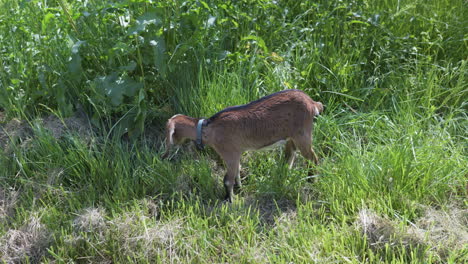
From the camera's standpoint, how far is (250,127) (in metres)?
3.66

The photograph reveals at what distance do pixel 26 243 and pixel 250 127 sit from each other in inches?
69.9

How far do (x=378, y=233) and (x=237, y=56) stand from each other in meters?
1.94

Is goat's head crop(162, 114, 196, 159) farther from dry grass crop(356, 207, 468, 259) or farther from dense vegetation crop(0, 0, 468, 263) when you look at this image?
dry grass crop(356, 207, 468, 259)

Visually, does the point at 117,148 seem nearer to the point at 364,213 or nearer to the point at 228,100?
the point at 228,100

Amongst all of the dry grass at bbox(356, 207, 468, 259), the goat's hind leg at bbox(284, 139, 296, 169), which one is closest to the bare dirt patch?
the goat's hind leg at bbox(284, 139, 296, 169)

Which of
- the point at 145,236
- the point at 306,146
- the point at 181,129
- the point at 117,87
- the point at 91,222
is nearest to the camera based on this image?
the point at 145,236

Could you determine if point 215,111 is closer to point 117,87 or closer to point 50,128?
point 117,87

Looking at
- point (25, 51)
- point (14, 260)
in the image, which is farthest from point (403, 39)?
point (14, 260)

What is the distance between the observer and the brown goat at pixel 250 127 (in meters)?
3.63

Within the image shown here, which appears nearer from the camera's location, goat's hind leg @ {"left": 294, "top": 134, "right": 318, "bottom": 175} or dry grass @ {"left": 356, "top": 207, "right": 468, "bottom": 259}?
dry grass @ {"left": 356, "top": 207, "right": 468, "bottom": 259}

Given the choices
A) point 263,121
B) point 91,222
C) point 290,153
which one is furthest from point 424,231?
point 91,222

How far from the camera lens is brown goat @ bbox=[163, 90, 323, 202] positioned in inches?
143

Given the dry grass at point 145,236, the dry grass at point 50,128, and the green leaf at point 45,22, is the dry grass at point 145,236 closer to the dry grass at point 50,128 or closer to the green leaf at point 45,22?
the dry grass at point 50,128

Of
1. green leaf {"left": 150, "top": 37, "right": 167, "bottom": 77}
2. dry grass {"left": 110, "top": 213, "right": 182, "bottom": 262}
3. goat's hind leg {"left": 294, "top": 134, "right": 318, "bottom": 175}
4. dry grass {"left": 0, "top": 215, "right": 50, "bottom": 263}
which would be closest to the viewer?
dry grass {"left": 110, "top": 213, "right": 182, "bottom": 262}
